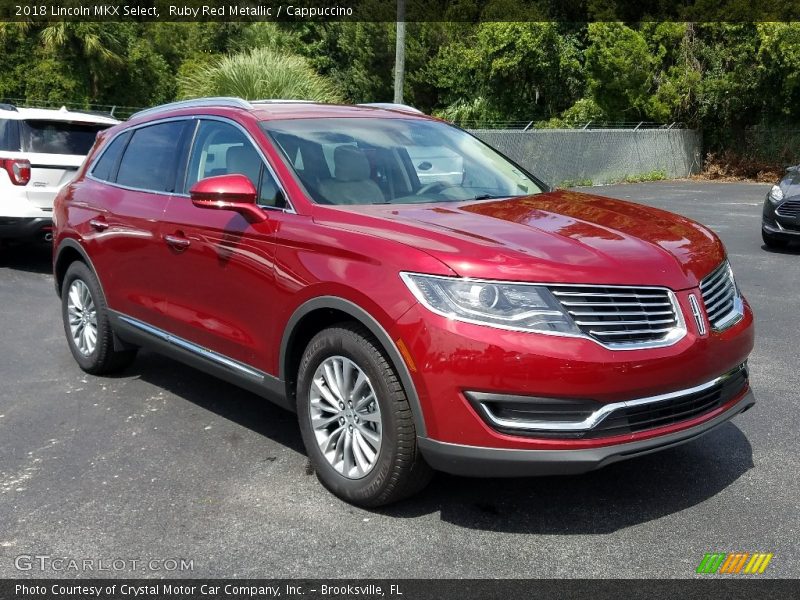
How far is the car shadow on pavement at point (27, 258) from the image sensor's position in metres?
10.4

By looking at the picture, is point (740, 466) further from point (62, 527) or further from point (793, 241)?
point (793, 241)

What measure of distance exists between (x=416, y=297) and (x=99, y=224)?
3010 mm

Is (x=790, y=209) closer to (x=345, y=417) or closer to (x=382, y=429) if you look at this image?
(x=345, y=417)

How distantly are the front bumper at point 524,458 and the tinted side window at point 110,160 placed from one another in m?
3.37

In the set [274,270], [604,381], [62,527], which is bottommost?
[62,527]

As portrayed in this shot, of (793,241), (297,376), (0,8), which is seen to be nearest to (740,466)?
(297,376)

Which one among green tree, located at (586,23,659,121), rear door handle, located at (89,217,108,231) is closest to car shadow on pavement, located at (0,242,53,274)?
rear door handle, located at (89,217,108,231)

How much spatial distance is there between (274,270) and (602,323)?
1587 millimetres

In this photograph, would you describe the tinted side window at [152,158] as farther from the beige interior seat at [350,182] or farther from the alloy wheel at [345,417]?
the alloy wheel at [345,417]

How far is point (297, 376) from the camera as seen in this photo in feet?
13.9

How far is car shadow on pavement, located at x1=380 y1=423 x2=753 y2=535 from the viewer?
384cm

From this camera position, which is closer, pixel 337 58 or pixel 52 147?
pixel 52 147

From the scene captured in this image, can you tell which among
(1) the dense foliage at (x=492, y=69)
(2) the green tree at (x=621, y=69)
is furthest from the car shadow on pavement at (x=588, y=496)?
A: (2) the green tree at (x=621, y=69)

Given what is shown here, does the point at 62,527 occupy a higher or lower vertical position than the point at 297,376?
lower
